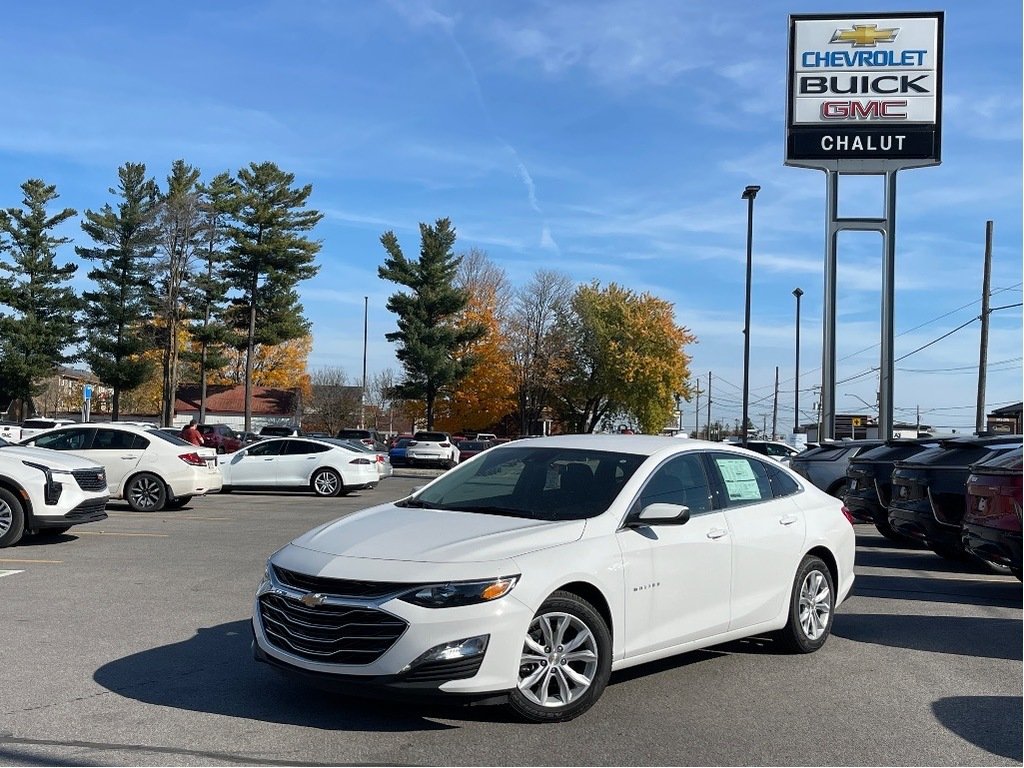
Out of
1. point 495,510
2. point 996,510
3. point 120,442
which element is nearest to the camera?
point 495,510

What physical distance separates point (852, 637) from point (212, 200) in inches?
2008

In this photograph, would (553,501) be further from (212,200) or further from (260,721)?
(212,200)

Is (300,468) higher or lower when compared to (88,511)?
lower

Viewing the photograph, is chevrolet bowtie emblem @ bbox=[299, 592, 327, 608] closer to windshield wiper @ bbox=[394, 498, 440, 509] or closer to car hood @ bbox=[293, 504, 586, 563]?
car hood @ bbox=[293, 504, 586, 563]

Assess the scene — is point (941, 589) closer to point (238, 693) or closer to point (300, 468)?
point (238, 693)

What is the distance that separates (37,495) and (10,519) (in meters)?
0.43

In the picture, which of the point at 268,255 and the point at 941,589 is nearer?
the point at 941,589

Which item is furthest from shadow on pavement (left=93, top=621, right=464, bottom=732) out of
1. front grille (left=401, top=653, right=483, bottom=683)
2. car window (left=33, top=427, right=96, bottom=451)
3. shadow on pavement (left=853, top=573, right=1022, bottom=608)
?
car window (left=33, top=427, right=96, bottom=451)

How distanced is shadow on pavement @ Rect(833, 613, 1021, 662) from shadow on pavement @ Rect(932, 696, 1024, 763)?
1.52 metres

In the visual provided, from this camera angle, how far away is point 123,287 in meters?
56.8

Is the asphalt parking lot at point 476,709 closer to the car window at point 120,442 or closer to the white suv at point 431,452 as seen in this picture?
the car window at point 120,442

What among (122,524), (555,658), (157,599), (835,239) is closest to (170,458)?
(122,524)

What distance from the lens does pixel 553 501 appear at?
21.4ft

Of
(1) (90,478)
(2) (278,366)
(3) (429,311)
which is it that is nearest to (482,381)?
(3) (429,311)
